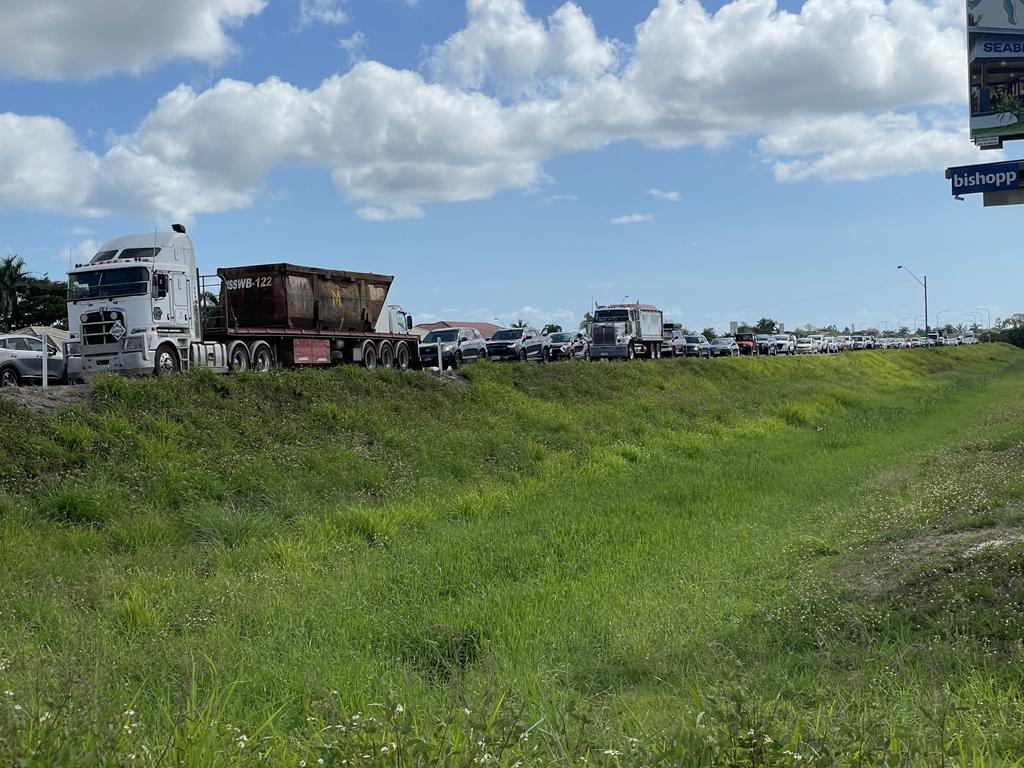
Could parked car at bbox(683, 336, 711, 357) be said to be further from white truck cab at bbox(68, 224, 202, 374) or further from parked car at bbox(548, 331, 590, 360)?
white truck cab at bbox(68, 224, 202, 374)

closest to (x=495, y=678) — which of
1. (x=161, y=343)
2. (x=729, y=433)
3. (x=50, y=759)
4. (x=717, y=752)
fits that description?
(x=717, y=752)

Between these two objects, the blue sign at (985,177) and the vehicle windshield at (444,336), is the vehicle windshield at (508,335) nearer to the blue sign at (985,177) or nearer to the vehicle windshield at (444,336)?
the vehicle windshield at (444,336)

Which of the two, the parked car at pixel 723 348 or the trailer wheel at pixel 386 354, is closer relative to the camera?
the trailer wheel at pixel 386 354

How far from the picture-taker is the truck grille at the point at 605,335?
1945 inches

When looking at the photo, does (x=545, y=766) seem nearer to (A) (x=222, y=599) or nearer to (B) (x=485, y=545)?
(A) (x=222, y=599)

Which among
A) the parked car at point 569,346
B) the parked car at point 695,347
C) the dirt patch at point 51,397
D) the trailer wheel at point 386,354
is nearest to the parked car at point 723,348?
the parked car at point 695,347

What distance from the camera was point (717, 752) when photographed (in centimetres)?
341

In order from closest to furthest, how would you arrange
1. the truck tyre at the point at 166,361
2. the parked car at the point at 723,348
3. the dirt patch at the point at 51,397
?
the dirt patch at the point at 51,397 → the truck tyre at the point at 166,361 → the parked car at the point at 723,348

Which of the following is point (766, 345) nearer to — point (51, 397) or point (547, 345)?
point (547, 345)

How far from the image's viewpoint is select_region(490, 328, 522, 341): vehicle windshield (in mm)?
43594

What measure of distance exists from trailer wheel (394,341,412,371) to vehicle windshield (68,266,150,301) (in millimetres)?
11586

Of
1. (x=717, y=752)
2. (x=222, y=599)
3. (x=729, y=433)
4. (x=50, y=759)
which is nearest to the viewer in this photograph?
(x=50, y=759)

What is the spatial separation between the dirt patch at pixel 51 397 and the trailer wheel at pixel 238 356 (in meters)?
7.85

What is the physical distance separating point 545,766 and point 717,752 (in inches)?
29.7
